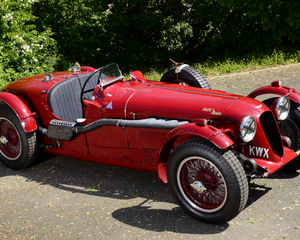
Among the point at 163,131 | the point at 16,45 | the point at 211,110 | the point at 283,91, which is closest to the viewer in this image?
the point at 211,110

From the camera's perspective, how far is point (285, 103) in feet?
14.5

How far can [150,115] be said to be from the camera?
4.40 metres

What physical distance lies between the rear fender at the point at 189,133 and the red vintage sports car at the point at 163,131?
10 mm

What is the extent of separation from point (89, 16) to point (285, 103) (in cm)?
1084

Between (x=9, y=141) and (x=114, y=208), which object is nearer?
(x=114, y=208)

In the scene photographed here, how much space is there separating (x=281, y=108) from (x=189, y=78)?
170cm

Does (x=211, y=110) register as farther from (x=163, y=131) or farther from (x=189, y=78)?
(x=189, y=78)

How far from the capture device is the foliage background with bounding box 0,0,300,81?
11219 millimetres

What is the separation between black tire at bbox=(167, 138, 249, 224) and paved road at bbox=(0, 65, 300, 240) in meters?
0.20

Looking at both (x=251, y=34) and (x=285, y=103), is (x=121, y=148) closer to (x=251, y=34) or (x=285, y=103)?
(x=285, y=103)

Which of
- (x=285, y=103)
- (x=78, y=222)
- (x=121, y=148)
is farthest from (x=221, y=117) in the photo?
(x=78, y=222)

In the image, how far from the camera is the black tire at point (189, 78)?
5.55 metres

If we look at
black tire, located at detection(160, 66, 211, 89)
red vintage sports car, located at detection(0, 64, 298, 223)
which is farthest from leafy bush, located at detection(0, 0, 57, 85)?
black tire, located at detection(160, 66, 211, 89)

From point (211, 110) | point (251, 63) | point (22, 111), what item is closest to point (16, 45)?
point (22, 111)
